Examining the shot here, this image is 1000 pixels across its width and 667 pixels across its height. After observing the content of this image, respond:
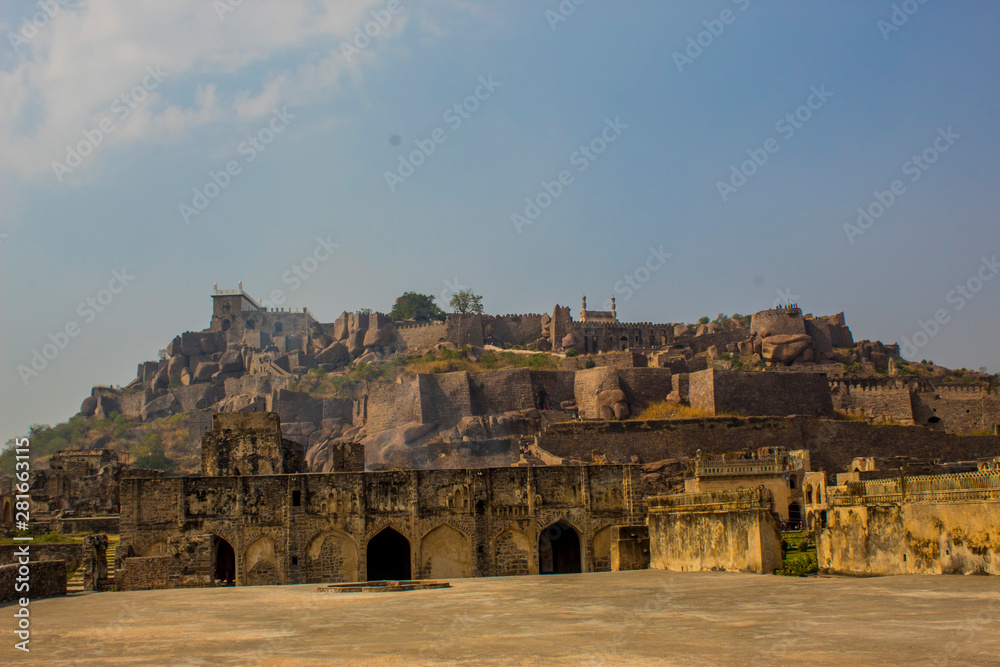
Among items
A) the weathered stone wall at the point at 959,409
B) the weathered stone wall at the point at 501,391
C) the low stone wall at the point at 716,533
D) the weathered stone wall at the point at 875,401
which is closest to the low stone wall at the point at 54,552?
the low stone wall at the point at 716,533

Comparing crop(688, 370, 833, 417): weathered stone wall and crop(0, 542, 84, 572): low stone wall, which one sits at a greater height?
crop(688, 370, 833, 417): weathered stone wall

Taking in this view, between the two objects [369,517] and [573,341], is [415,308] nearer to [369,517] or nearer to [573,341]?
[573,341]

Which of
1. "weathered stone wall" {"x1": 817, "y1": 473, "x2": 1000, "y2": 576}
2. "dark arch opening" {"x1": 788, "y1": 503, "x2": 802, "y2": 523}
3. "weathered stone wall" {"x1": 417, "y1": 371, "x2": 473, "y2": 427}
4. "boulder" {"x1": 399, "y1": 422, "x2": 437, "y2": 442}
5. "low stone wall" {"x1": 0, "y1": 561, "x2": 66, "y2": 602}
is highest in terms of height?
"weathered stone wall" {"x1": 417, "y1": 371, "x2": 473, "y2": 427}

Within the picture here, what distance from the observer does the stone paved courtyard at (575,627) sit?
11195 mm

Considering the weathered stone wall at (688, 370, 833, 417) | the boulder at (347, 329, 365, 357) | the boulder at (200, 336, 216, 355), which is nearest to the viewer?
the weathered stone wall at (688, 370, 833, 417)

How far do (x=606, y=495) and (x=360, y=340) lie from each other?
57.7 meters

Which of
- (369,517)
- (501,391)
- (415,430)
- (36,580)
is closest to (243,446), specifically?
(369,517)

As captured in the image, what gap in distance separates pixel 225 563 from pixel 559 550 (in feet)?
39.3

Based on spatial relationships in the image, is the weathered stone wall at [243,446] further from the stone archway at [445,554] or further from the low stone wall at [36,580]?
the low stone wall at [36,580]

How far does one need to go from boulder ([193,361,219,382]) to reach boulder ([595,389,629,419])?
45.0 metres

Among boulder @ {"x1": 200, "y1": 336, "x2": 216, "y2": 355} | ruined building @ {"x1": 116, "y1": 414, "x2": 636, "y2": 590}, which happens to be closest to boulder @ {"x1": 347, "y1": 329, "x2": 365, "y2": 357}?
boulder @ {"x1": 200, "y1": 336, "x2": 216, "y2": 355}

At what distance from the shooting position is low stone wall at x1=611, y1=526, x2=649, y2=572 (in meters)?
28.9

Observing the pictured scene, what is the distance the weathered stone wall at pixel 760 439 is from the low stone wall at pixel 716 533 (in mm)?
26052

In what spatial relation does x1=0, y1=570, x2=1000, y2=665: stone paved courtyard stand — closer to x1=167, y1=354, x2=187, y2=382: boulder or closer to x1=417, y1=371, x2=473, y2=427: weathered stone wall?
x1=417, y1=371, x2=473, y2=427: weathered stone wall
